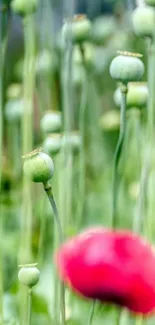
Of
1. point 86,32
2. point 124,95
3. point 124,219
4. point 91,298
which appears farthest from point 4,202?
point 91,298

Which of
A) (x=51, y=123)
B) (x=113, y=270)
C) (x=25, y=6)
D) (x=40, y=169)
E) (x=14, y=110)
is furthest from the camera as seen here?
(x=14, y=110)

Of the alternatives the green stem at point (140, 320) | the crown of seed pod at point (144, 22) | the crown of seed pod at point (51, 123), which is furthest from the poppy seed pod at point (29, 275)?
the crown of seed pod at point (51, 123)

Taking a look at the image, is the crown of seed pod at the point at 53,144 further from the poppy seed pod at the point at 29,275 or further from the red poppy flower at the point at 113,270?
the red poppy flower at the point at 113,270

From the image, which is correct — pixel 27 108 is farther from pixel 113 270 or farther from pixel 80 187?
pixel 113 270

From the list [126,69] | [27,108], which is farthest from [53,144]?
[126,69]

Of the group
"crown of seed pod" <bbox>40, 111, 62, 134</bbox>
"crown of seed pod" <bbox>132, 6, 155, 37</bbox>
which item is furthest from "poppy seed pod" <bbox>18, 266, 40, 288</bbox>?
"crown of seed pod" <bbox>40, 111, 62, 134</bbox>

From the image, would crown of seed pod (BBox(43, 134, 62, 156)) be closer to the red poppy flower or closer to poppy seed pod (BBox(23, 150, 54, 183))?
poppy seed pod (BBox(23, 150, 54, 183))

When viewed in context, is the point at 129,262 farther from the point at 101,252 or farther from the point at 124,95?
the point at 124,95
